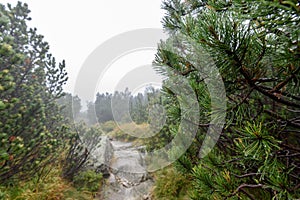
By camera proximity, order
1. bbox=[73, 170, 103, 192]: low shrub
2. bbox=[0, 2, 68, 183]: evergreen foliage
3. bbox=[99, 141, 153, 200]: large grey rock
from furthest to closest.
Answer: bbox=[99, 141, 153, 200]: large grey rock → bbox=[73, 170, 103, 192]: low shrub → bbox=[0, 2, 68, 183]: evergreen foliage

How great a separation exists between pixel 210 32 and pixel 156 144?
11.8 feet

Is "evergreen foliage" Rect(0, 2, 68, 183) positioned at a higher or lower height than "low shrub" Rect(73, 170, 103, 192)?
higher

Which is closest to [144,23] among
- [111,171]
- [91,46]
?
[91,46]

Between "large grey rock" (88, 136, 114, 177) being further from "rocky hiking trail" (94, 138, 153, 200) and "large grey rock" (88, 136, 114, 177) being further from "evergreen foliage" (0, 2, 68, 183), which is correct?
"evergreen foliage" (0, 2, 68, 183)

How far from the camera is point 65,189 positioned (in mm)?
2842

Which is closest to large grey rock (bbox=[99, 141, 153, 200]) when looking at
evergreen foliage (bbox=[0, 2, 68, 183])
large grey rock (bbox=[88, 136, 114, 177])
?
large grey rock (bbox=[88, 136, 114, 177])

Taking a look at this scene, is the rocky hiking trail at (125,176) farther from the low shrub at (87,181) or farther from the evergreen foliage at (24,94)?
the evergreen foliage at (24,94)

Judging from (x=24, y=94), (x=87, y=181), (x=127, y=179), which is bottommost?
(x=127, y=179)

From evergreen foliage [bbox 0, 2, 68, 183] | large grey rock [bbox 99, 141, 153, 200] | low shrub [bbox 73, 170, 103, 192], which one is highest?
evergreen foliage [bbox 0, 2, 68, 183]

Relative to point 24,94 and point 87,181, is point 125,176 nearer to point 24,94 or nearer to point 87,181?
point 87,181

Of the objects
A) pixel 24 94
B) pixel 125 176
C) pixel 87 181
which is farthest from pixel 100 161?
pixel 24 94

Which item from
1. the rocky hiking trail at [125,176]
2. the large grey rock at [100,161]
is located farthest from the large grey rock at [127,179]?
the large grey rock at [100,161]

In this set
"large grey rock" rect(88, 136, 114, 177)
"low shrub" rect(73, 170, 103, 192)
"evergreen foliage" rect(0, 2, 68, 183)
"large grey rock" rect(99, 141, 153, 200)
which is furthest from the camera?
"large grey rock" rect(88, 136, 114, 177)

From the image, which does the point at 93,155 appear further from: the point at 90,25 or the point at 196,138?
the point at 196,138
